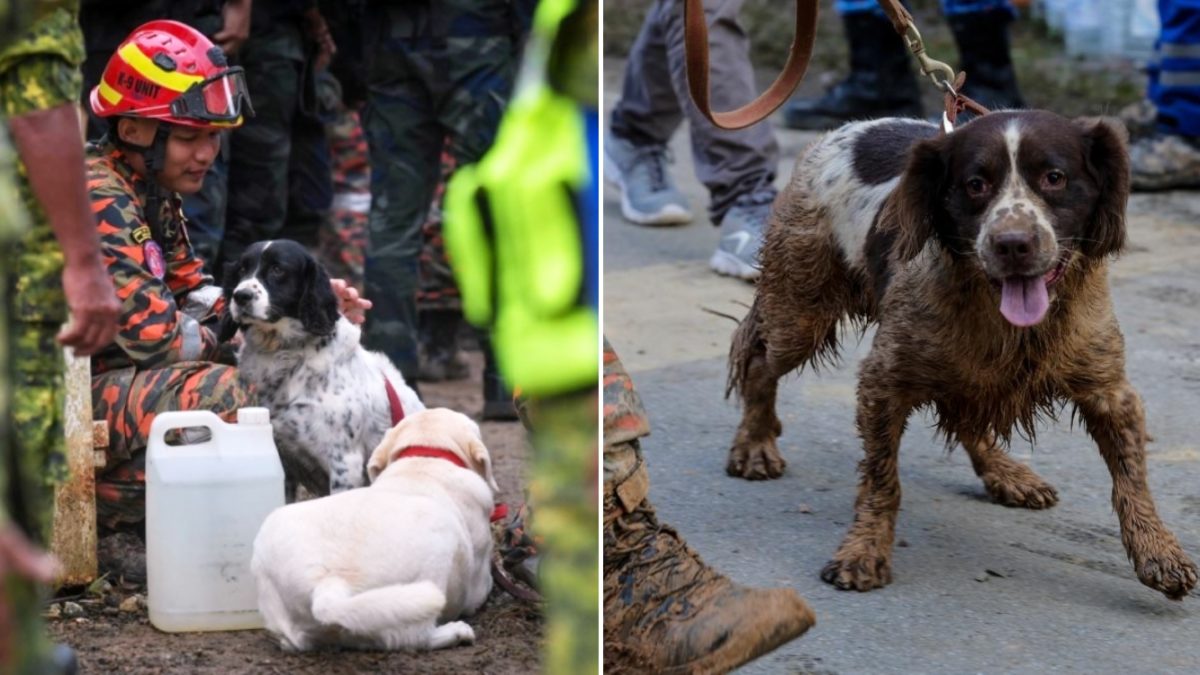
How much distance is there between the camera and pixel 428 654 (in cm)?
351

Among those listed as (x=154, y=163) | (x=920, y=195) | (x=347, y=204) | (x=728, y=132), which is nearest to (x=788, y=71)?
(x=920, y=195)

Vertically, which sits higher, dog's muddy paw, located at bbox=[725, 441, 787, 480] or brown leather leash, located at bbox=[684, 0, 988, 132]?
brown leather leash, located at bbox=[684, 0, 988, 132]

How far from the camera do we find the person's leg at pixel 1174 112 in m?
7.12

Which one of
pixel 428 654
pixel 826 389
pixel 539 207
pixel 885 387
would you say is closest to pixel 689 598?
pixel 428 654

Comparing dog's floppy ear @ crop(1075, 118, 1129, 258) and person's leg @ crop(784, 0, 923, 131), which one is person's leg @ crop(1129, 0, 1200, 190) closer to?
person's leg @ crop(784, 0, 923, 131)

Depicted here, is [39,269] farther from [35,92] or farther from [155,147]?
[155,147]

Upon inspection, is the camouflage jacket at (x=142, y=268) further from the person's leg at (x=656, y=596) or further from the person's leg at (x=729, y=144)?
the person's leg at (x=729, y=144)

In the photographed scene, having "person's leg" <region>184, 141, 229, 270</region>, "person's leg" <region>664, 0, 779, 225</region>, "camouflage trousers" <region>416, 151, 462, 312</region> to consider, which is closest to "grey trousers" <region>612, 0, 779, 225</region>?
"person's leg" <region>664, 0, 779, 225</region>

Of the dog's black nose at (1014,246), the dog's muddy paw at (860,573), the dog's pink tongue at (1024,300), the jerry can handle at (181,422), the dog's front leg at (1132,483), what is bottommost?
the dog's muddy paw at (860,573)

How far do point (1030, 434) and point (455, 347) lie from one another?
2595 mm

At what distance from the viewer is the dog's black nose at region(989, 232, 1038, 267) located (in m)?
3.50

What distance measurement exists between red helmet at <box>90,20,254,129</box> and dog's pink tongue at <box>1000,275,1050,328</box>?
1.76m

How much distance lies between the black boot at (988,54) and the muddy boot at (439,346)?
10.1ft

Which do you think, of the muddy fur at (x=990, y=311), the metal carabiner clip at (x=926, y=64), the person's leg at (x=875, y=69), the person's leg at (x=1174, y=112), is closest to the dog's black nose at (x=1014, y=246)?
the muddy fur at (x=990, y=311)
